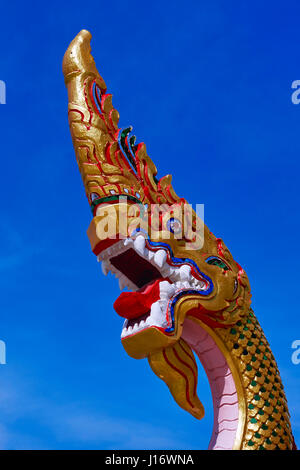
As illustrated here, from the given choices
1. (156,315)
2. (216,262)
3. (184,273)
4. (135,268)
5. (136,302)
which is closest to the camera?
(156,315)

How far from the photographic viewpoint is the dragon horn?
606cm

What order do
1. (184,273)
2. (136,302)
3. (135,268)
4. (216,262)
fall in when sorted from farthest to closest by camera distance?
(216,262), (135,268), (184,273), (136,302)

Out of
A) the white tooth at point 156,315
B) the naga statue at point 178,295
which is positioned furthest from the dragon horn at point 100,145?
the white tooth at point 156,315

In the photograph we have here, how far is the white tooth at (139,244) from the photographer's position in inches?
225

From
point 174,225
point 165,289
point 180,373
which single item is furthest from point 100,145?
point 180,373

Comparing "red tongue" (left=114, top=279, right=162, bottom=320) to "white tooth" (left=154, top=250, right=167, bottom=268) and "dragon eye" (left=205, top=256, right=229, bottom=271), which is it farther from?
"dragon eye" (left=205, top=256, right=229, bottom=271)

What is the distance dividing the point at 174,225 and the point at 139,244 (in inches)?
18.8

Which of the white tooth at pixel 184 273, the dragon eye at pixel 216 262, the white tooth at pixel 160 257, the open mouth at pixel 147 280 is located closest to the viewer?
the open mouth at pixel 147 280

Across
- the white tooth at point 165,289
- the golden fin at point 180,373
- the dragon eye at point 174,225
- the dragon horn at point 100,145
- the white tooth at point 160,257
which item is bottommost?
the golden fin at point 180,373

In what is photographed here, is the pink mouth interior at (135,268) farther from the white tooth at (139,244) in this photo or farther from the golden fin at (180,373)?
the golden fin at (180,373)

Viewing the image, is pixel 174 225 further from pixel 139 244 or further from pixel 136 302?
pixel 136 302

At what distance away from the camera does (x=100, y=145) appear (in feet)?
20.3

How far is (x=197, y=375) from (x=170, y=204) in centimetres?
167

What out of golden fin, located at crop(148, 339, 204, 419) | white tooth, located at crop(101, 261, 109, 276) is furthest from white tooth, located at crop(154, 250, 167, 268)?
golden fin, located at crop(148, 339, 204, 419)
